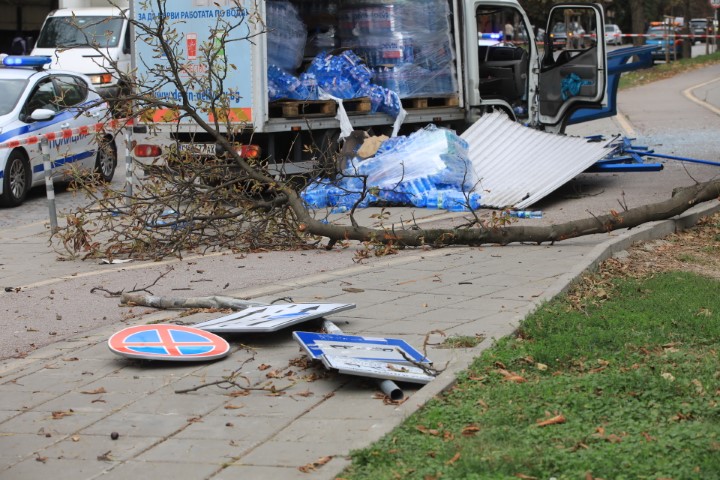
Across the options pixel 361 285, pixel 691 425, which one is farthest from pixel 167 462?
pixel 361 285

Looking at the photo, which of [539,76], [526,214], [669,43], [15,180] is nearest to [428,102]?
[539,76]

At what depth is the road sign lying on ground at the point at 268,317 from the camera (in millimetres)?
6480

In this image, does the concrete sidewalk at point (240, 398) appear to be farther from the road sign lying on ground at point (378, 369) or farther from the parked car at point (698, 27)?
the parked car at point (698, 27)

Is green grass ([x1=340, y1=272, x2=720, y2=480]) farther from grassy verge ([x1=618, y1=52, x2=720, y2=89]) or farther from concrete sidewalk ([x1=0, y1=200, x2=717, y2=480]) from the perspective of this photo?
grassy verge ([x1=618, y1=52, x2=720, y2=89])

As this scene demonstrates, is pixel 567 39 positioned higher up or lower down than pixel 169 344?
higher up

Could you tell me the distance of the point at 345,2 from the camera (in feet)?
49.2

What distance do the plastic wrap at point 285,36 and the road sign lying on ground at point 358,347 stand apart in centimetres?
759

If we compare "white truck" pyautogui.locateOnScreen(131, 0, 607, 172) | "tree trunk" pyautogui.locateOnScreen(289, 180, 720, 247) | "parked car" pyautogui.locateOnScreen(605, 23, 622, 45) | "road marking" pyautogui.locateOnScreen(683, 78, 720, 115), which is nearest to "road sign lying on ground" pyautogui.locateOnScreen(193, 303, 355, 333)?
"tree trunk" pyautogui.locateOnScreen(289, 180, 720, 247)

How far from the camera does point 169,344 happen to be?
6.21 metres

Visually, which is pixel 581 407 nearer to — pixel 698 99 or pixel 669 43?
pixel 698 99

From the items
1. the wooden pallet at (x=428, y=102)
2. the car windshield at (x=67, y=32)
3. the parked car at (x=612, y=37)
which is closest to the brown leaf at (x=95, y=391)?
the wooden pallet at (x=428, y=102)

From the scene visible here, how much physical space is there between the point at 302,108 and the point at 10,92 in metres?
4.70

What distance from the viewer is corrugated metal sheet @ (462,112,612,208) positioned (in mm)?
12836

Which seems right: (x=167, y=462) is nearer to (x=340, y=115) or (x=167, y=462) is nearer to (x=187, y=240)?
(x=187, y=240)
